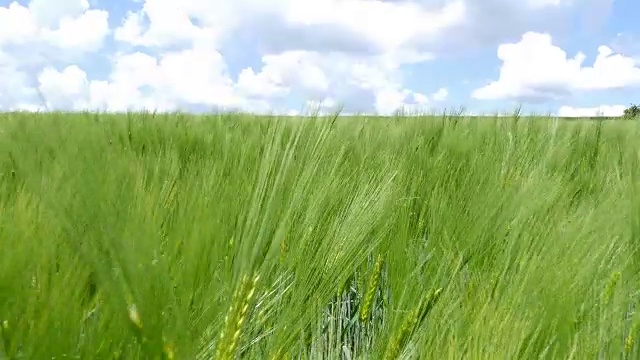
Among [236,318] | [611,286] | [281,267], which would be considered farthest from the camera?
[611,286]

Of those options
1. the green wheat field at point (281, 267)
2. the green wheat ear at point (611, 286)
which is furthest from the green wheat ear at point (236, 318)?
the green wheat ear at point (611, 286)

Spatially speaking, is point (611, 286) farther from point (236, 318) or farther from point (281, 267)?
point (236, 318)

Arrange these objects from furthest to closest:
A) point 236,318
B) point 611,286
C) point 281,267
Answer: point 611,286 → point 281,267 → point 236,318

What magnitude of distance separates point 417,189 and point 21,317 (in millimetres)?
986

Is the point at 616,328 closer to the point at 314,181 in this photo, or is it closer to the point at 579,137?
the point at 314,181

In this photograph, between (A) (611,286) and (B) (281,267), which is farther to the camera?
(A) (611,286)

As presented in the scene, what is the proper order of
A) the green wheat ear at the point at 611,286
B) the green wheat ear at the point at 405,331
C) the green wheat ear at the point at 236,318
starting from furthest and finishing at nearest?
the green wheat ear at the point at 611,286, the green wheat ear at the point at 405,331, the green wheat ear at the point at 236,318

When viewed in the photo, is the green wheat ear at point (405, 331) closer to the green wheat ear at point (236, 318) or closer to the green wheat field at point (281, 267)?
the green wheat field at point (281, 267)

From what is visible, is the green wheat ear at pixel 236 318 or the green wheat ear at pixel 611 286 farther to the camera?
the green wheat ear at pixel 611 286

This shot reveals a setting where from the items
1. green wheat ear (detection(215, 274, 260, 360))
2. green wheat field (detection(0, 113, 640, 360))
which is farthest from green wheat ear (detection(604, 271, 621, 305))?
green wheat ear (detection(215, 274, 260, 360))

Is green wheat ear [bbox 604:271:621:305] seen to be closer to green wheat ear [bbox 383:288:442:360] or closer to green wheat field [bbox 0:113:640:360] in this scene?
green wheat field [bbox 0:113:640:360]

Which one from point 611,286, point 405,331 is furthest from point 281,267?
point 611,286

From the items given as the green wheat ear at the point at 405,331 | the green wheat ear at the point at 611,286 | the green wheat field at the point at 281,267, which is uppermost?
the green wheat field at the point at 281,267

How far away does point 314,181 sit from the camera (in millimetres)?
691
